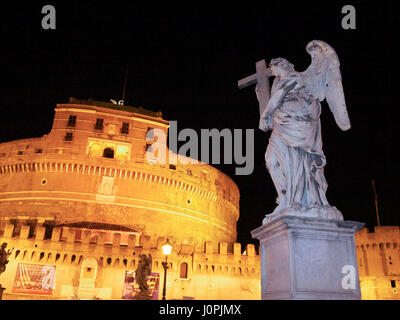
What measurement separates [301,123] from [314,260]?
1.87 meters

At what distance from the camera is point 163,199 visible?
126 feet

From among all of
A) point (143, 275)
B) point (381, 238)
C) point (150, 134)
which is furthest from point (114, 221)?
point (381, 238)

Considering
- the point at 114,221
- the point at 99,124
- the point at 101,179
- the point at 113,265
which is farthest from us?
the point at 99,124

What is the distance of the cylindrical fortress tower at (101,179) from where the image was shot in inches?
1399

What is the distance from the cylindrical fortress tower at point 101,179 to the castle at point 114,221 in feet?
0.37

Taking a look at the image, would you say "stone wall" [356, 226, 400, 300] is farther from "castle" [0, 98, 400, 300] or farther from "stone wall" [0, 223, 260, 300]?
"stone wall" [0, 223, 260, 300]

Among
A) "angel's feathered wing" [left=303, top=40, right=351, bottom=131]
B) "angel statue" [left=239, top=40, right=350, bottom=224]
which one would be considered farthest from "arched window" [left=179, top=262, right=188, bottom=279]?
"angel's feathered wing" [left=303, top=40, right=351, bottom=131]

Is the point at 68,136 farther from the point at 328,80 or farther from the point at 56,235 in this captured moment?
the point at 328,80

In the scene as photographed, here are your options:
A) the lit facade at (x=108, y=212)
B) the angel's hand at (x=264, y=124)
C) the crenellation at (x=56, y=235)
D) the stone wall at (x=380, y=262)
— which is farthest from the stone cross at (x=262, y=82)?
the stone wall at (x=380, y=262)

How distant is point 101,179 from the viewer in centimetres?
3650

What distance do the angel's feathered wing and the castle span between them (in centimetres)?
2573

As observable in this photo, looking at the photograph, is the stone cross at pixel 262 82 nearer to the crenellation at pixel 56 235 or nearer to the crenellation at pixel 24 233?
the crenellation at pixel 56 235

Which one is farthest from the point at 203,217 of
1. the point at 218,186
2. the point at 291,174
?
the point at 291,174
